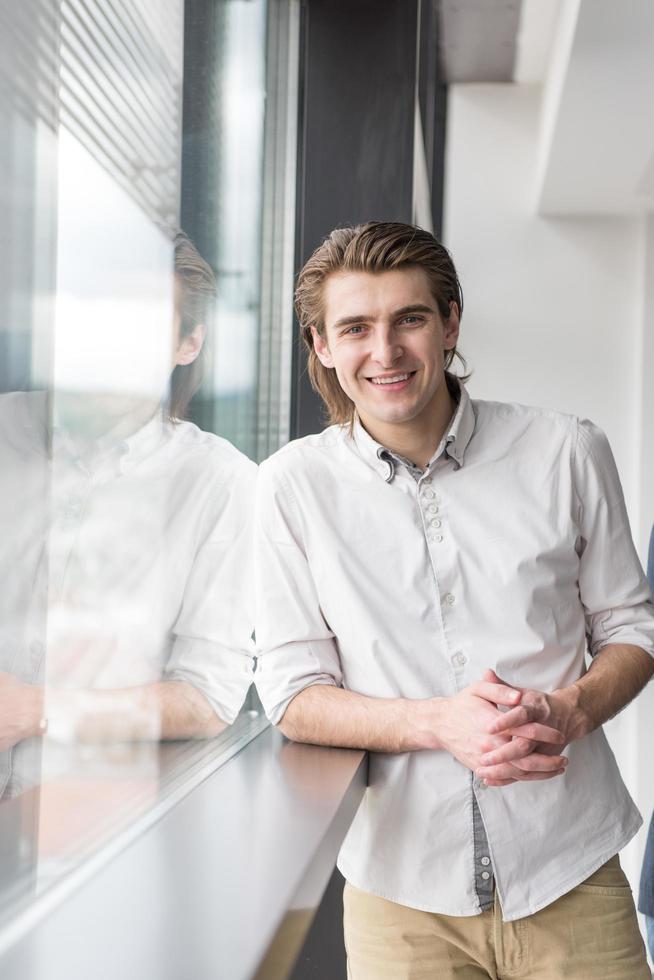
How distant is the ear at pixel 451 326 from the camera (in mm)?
1657

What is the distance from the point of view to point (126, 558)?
3.97 feet

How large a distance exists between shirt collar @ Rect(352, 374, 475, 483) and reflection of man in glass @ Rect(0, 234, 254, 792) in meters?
0.25

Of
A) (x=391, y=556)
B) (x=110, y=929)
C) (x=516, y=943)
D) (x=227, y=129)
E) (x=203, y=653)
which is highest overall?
(x=227, y=129)

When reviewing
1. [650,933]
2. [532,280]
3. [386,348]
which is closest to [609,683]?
[386,348]

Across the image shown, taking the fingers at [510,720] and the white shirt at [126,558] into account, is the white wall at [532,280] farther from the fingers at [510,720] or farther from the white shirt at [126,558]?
the fingers at [510,720]

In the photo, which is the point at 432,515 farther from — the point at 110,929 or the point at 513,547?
the point at 110,929

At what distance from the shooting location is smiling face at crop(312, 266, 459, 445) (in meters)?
1.53

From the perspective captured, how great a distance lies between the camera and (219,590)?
1622 millimetres

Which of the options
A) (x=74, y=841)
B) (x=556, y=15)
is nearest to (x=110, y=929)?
(x=74, y=841)

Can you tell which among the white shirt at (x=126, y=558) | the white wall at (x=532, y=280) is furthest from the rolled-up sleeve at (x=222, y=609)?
the white wall at (x=532, y=280)

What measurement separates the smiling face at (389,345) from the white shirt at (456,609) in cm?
6

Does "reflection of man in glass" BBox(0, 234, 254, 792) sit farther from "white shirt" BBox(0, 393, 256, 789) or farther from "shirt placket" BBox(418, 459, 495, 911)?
"shirt placket" BBox(418, 459, 495, 911)

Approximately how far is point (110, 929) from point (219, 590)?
2.50 ft

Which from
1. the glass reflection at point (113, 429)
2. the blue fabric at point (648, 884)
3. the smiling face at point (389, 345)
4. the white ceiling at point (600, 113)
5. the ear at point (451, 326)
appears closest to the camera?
the glass reflection at point (113, 429)
